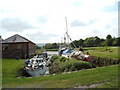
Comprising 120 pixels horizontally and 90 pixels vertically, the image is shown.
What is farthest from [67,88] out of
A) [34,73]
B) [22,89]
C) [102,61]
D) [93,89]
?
[102,61]

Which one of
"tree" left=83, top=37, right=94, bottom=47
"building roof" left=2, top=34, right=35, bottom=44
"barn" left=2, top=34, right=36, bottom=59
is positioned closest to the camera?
"barn" left=2, top=34, right=36, bottom=59

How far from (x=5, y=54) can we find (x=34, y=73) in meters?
18.7

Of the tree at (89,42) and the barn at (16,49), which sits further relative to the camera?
the tree at (89,42)

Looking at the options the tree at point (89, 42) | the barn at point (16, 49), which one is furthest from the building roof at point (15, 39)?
the tree at point (89, 42)

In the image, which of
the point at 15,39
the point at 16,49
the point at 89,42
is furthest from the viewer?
the point at 89,42

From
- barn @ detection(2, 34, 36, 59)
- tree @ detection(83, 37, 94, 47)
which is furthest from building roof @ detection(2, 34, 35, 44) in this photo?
tree @ detection(83, 37, 94, 47)

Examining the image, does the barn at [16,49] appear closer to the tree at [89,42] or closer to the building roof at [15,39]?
the building roof at [15,39]

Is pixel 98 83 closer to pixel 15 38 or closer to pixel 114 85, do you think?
pixel 114 85

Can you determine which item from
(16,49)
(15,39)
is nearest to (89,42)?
(15,39)

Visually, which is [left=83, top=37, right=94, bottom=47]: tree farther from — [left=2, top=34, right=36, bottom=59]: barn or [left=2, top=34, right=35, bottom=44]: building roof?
[left=2, top=34, right=36, bottom=59]: barn

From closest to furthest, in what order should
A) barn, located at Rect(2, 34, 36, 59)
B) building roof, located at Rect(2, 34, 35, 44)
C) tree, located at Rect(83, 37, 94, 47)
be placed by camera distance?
1. barn, located at Rect(2, 34, 36, 59)
2. building roof, located at Rect(2, 34, 35, 44)
3. tree, located at Rect(83, 37, 94, 47)

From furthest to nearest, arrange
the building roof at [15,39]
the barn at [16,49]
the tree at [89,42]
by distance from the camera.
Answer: the tree at [89,42]
the building roof at [15,39]
the barn at [16,49]

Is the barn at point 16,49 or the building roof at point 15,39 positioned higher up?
the building roof at point 15,39

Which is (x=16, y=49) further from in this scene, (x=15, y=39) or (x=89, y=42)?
(x=89, y=42)
